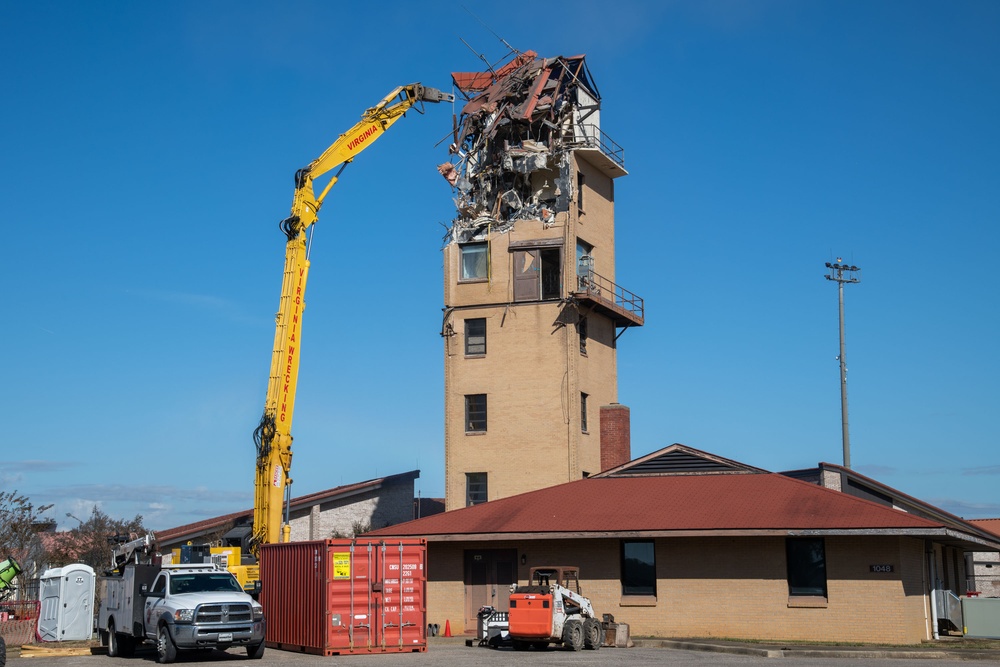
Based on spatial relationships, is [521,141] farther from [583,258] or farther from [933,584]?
[933,584]

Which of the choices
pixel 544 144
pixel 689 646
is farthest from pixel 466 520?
pixel 544 144

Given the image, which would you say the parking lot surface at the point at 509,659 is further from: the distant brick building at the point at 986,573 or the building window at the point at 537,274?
the distant brick building at the point at 986,573

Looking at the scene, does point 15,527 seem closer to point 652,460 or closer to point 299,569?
point 299,569

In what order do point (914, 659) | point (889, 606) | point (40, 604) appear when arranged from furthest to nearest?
1. point (40, 604)
2. point (889, 606)
3. point (914, 659)

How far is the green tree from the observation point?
170 ft

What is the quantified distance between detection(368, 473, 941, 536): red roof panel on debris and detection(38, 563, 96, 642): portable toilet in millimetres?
9515

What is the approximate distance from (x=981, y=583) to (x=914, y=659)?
36.9 metres

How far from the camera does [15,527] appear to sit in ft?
129

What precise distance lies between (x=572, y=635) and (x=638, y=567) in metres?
6.08

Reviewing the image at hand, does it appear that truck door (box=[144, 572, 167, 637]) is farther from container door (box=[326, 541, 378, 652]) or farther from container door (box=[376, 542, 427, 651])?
container door (box=[376, 542, 427, 651])

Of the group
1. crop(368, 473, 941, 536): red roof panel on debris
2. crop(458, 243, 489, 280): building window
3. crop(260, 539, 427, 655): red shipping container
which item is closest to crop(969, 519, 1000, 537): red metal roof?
crop(368, 473, 941, 536): red roof panel on debris

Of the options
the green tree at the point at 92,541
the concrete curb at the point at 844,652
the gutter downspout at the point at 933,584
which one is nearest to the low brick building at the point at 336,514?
the green tree at the point at 92,541

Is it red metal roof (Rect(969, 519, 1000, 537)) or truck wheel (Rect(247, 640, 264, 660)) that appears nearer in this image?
truck wheel (Rect(247, 640, 264, 660))

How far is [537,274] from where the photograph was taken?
46312 millimetres
